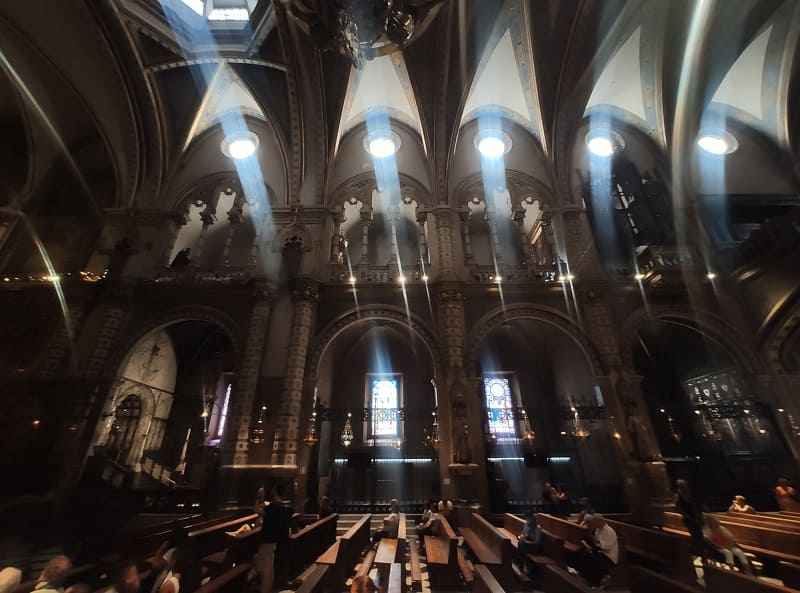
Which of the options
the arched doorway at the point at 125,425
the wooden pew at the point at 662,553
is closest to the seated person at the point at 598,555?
the wooden pew at the point at 662,553

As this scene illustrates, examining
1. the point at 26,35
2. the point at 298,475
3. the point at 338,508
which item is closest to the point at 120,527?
the point at 298,475

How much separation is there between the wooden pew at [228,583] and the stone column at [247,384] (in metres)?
5.48

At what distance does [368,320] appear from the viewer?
1236 cm

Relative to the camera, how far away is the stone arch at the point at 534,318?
37.6 feet

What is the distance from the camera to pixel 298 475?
32.9 ft

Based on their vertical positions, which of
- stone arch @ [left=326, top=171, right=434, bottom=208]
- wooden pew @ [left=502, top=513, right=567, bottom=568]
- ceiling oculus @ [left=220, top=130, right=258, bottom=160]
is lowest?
wooden pew @ [left=502, top=513, right=567, bottom=568]

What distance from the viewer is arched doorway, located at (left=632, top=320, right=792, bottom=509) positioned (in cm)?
1124

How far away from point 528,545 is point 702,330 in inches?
408

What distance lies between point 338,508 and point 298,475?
3175 mm

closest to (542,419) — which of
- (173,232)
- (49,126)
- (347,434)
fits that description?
(347,434)

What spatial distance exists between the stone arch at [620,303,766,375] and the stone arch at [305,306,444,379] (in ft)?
19.6

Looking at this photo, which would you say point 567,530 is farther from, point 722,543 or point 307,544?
point 307,544

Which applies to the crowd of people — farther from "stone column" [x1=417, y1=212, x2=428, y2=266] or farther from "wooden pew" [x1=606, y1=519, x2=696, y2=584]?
"stone column" [x1=417, y1=212, x2=428, y2=266]

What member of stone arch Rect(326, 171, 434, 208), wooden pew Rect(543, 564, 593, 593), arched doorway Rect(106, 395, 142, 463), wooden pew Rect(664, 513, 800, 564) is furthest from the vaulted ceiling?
wooden pew Rect(543, 564, 593, 593)
